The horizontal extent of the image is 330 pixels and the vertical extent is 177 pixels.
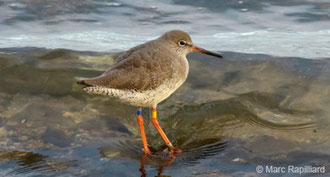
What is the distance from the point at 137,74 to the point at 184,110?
96 centimetres

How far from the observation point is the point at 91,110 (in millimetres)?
5855

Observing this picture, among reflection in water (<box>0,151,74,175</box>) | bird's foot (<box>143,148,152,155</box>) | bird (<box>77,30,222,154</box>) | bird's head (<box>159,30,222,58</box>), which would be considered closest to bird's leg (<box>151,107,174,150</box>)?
bird (<box>77,30,222,154</box>)

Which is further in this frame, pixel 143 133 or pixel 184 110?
pixel 184 110

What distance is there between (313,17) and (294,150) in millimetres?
4525

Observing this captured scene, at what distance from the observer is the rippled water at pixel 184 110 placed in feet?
16.3

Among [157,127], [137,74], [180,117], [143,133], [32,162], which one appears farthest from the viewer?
[180,117]

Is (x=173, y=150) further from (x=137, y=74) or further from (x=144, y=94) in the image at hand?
(x=137, y=74)

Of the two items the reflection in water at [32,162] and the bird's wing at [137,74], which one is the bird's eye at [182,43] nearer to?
the bird's wing at [137,74]

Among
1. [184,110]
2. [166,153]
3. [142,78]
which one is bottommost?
Result: [166,153]

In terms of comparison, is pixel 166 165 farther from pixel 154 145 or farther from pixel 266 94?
pixel 266 94

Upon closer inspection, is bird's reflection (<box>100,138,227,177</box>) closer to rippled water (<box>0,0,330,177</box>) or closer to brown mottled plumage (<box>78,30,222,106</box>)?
rippled water (<box>0,0,330,177</box>)

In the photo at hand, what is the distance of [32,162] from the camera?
4.97 metres

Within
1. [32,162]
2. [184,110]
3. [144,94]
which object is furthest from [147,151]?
[32,162]

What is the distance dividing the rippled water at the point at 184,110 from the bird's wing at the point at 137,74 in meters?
0.69
